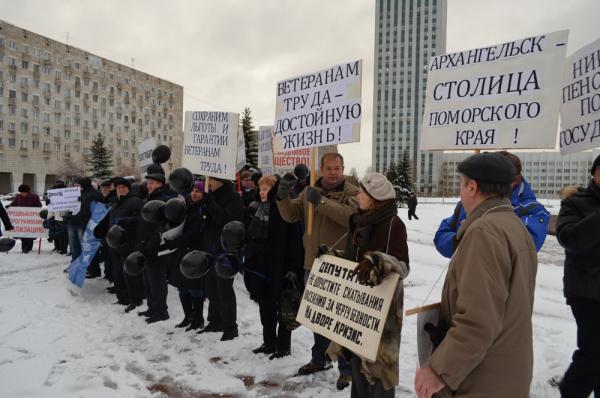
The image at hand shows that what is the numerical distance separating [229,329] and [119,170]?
71.7 m

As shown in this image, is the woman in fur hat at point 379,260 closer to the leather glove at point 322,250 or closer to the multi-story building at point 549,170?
the leather glove at point 322,250

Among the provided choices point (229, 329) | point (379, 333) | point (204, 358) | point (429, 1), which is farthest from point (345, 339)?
point (429, 1)

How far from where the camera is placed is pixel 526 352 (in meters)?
1.83

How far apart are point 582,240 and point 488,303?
153 centimetres

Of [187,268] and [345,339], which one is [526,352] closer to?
[345,339]

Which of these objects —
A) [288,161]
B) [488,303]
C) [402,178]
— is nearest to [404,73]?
[402,178]

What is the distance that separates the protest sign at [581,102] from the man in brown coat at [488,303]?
7.05 feet

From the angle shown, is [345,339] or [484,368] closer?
[484,368]

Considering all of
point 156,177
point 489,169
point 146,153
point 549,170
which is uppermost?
point 549,170

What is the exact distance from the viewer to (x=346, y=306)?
261cm

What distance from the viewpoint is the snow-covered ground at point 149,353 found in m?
3.63

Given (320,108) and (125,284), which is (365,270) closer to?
(320,108)

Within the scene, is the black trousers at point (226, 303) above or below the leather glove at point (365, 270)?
below

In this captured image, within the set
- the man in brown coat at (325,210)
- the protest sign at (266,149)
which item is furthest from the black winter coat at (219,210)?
the protest sign at (266,149)
